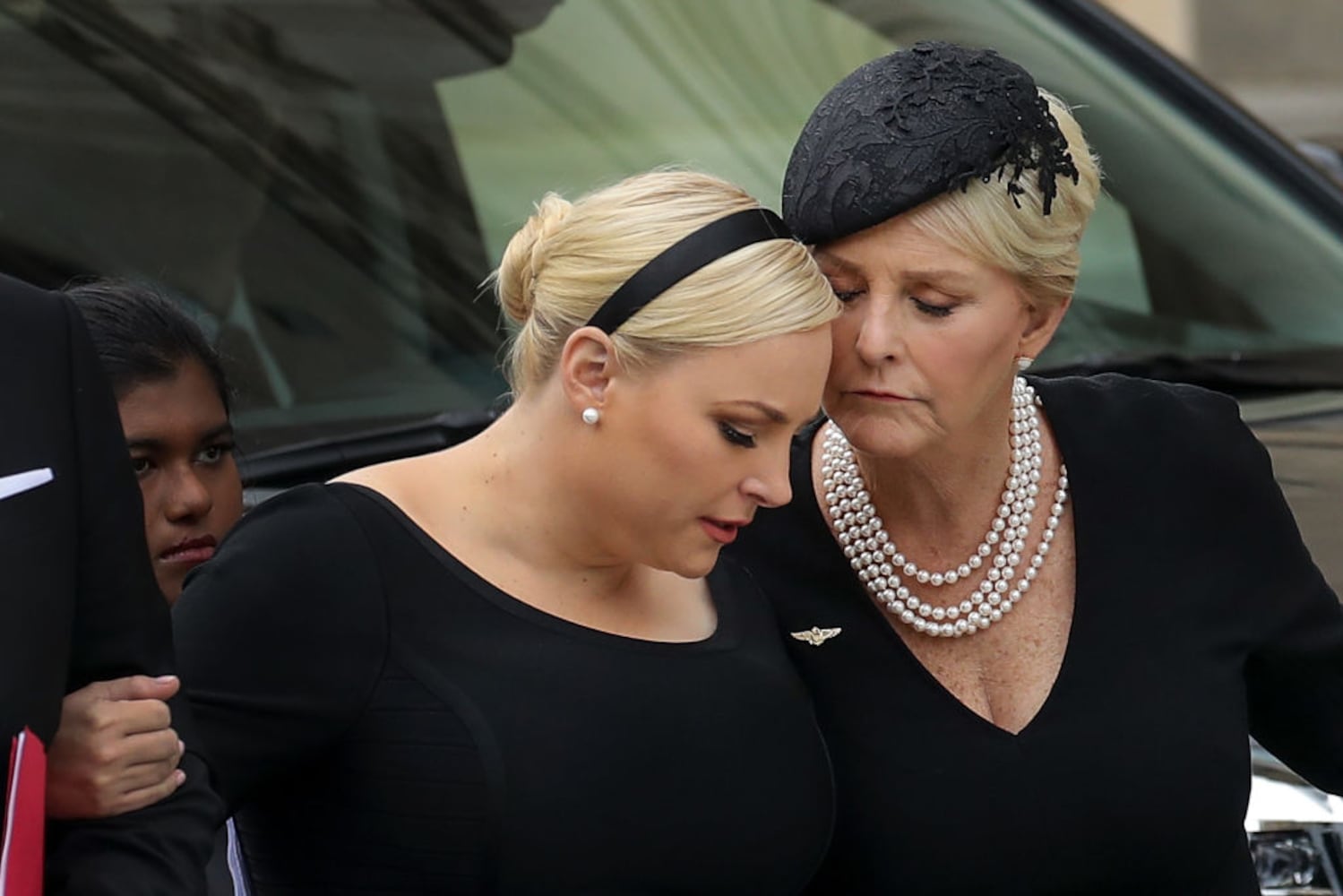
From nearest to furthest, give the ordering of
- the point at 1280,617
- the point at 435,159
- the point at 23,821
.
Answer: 1. the point at 23,821
2. the point at 1280,617
3. the point at 435,159

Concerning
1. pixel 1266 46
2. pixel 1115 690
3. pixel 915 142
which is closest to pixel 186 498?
pixel 915 142

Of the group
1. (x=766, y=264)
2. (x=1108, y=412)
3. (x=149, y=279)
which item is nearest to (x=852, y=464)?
(x=1108, y=412)

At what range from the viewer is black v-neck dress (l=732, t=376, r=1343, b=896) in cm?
265

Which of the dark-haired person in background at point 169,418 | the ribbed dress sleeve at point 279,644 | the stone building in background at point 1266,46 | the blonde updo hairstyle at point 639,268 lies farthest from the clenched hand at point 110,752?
the stone building in background at point 1266,46

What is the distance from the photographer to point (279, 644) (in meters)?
2.28

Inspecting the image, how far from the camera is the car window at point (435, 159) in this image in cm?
363

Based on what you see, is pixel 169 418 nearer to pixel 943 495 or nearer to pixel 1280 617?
pixel 943 495

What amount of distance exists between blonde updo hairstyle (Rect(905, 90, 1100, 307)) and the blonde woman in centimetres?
17

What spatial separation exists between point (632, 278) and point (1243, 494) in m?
0.85

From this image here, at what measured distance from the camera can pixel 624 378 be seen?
2387mm

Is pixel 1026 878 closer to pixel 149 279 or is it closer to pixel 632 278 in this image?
pixel 632 278

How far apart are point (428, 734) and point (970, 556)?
774 mm

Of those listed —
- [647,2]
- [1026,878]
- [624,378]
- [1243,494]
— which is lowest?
[1026,878]

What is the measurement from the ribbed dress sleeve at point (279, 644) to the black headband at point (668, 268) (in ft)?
1.02
